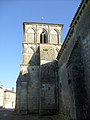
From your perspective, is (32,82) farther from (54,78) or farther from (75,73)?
(75,73)

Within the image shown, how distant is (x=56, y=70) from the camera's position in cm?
1995

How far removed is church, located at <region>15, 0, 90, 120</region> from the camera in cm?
916

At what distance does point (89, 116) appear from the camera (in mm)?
8648

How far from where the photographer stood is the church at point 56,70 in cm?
916

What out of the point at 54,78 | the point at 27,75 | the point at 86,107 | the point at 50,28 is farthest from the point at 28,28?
the point at 86,107

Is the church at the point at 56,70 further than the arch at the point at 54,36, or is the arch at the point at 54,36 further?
the arch at the point at 54,36

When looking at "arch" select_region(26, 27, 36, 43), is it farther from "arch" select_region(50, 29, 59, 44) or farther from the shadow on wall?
"arch" select_region(50, 29, 59, 44)

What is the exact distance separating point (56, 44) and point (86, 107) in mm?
16833

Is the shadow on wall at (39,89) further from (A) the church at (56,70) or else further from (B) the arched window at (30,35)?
(B) the arched window at (30,35)

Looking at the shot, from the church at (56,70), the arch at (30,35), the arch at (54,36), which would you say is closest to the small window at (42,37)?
the church at (56,70)

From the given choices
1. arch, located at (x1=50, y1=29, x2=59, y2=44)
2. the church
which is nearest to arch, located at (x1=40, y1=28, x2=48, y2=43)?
the church

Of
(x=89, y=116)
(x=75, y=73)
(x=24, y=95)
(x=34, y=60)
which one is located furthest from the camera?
(x=34, y=60)

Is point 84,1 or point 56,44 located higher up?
point 56,44

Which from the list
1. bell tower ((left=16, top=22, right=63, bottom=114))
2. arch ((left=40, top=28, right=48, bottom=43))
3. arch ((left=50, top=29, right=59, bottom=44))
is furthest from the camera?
arch ((left=40, top=28, right=48, bottom=43))
